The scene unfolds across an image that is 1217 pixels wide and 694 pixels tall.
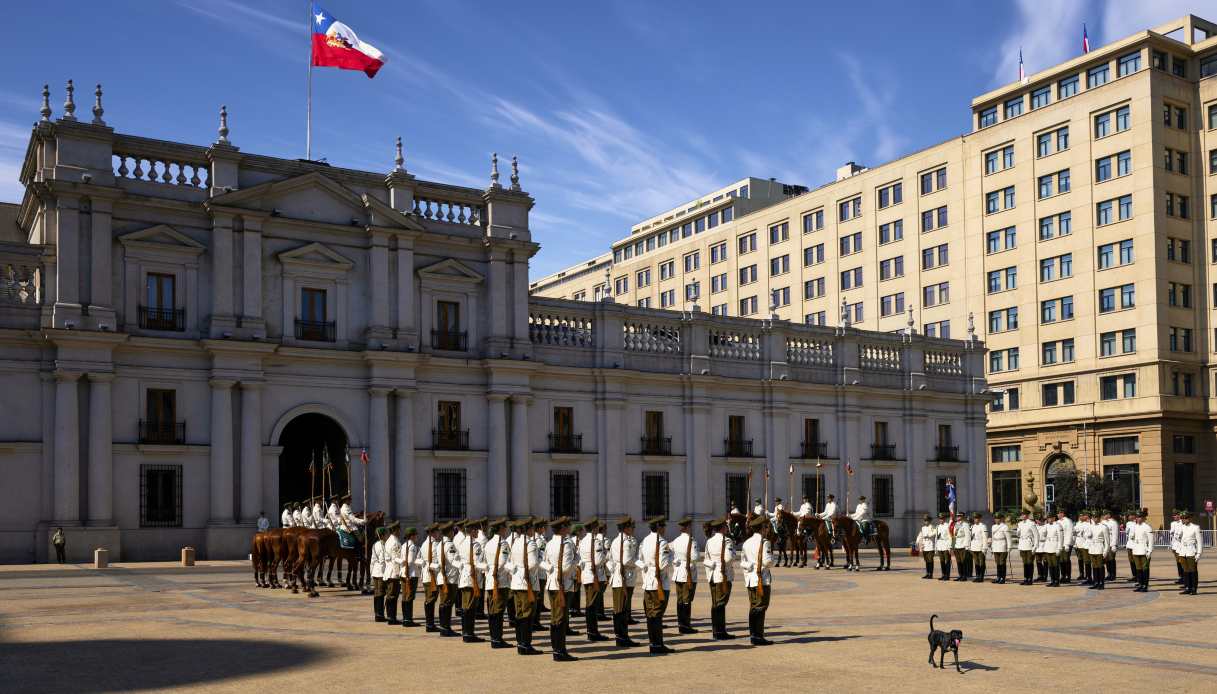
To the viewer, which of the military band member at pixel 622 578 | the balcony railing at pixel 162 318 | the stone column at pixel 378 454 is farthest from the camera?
the stone column at pixel 378 454

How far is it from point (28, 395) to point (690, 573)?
23417 millimetres

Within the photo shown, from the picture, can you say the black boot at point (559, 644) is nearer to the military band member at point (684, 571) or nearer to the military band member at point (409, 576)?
the military band member at point (684, 571)

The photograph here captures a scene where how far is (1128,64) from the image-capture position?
2630 inches

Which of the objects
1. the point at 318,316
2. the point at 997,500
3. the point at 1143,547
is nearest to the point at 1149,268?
the point at 997,500

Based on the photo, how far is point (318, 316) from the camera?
125 ft

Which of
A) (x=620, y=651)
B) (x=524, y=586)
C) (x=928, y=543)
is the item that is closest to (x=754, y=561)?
(x=620, y=651)

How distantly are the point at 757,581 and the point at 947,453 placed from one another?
122ft

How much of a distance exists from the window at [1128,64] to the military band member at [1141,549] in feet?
155

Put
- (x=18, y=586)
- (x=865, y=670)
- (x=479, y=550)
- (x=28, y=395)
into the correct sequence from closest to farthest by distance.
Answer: (x=865, y=670) < (x=479, y=550) < (x=18, y=586) < (x=28, y=395)

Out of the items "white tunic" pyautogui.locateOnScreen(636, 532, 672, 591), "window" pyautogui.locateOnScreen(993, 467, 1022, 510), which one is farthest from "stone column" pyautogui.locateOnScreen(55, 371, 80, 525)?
"window" pyautogui.locateOnScreen(993, 467, 1022, 510)

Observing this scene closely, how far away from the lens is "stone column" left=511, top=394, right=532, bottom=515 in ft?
133

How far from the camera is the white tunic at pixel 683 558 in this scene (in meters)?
17.8

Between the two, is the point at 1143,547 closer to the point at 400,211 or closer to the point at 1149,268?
the point at 400,211

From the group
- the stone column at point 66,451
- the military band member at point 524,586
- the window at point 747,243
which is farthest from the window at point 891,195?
the military band member at point 524,586
